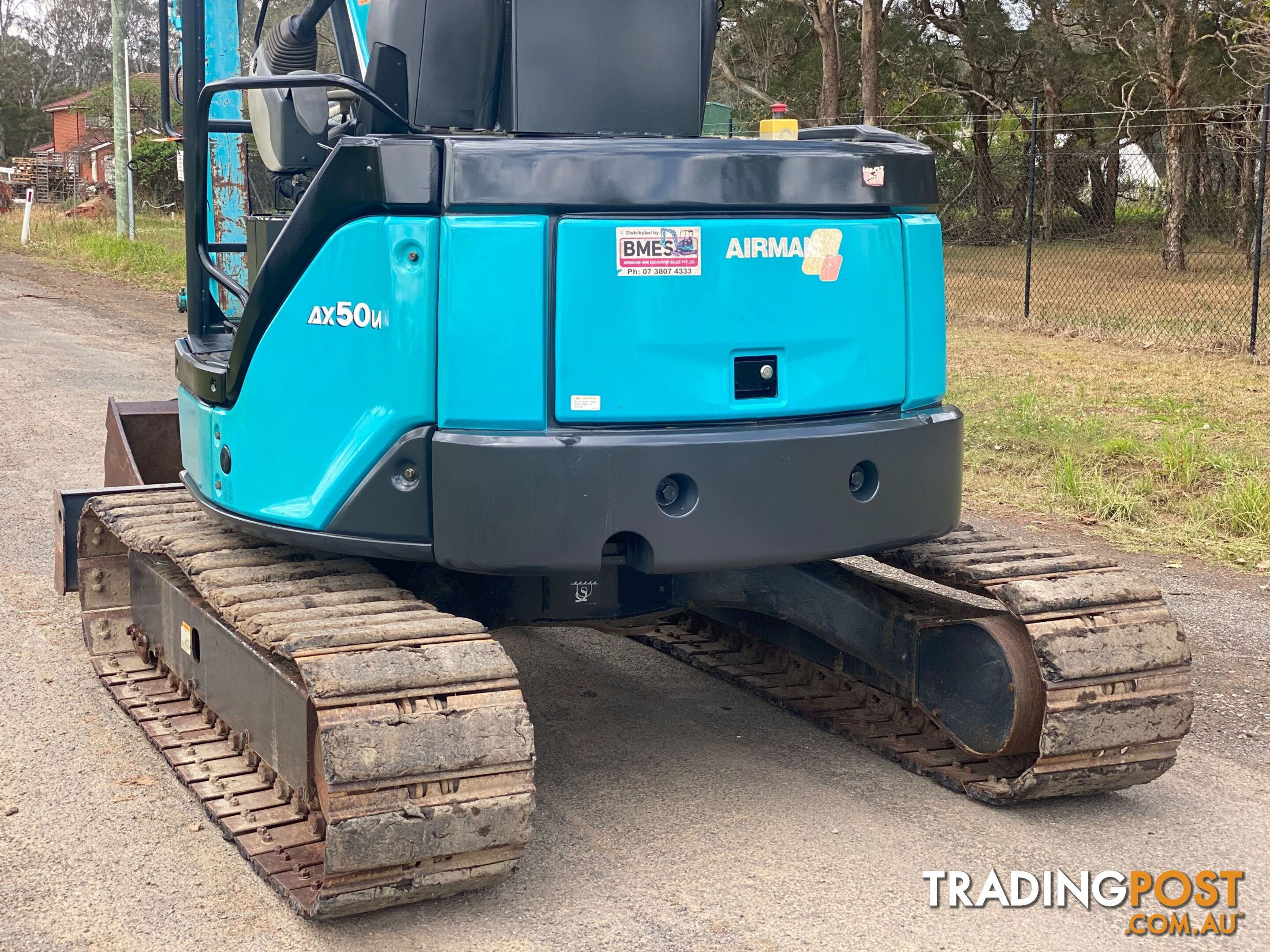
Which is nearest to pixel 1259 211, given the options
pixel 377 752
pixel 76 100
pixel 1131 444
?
pixel 1131 444

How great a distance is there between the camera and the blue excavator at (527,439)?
137 inches

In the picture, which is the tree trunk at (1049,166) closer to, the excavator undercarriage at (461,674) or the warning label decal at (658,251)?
the excavator undercarriage at (461,674)

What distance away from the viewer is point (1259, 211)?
13.2 m

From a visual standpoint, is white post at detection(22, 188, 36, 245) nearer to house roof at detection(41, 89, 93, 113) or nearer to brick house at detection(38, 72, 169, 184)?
brick house at detection(38, 72, 169, 184)

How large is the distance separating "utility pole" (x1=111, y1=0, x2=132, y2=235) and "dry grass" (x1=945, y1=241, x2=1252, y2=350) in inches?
563

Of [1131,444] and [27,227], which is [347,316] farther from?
[27,227]

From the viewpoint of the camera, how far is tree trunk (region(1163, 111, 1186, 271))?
73.2ft

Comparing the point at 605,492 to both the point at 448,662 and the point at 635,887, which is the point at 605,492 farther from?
the point at 635,887

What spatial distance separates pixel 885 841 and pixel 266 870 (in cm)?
166

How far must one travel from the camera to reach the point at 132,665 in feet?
17.3

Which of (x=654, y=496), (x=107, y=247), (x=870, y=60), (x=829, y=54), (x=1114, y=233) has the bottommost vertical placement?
(x=654, y=496)

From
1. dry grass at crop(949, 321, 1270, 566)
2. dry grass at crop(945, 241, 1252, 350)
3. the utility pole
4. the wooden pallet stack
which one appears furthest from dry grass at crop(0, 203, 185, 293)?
the wooden pallet stack

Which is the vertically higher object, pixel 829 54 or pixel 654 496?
pixel 829 54

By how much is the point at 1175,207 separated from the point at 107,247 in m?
17.5
